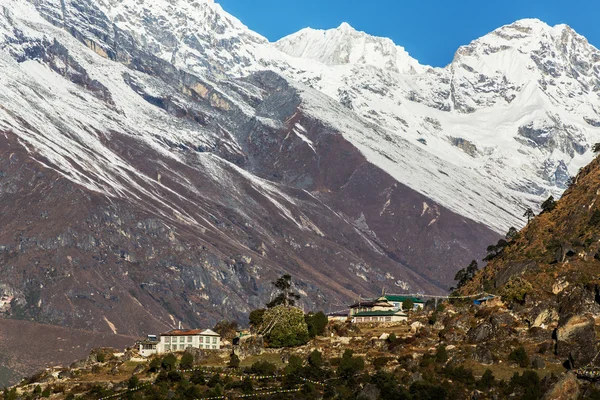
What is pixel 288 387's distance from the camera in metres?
146

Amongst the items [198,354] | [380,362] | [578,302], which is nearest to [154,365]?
[198,354]

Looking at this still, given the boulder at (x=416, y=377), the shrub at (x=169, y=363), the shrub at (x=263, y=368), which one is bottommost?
the shrub at (x=169, y=363)

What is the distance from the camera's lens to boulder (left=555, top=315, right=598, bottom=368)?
133625 mm

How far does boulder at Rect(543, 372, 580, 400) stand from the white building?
69496 millimetres

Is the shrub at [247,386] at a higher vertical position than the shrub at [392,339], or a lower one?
lower

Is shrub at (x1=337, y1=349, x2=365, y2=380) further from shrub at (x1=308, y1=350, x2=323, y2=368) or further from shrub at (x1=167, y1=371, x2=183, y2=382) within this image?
shrub at (x1=167, y1=371, x2=183, y2=382)

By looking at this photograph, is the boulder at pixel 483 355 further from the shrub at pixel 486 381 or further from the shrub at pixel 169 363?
the shrub at pixel 169 363

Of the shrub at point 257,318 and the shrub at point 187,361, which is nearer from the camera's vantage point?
the shrub at point 187,361

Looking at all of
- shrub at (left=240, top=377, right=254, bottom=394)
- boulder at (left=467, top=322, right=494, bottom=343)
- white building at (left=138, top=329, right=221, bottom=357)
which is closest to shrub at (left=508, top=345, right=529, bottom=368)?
boulder at (left=467, top=322, right=494, bottom=343)

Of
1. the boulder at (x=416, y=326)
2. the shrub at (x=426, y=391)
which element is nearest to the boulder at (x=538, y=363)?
the shrub at (x=426, y=391)

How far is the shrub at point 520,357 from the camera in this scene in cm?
13925

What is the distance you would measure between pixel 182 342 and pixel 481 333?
2235 inches

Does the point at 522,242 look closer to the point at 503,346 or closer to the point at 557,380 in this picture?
the point at 503,346

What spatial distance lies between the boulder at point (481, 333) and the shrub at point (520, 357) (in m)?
7.77
